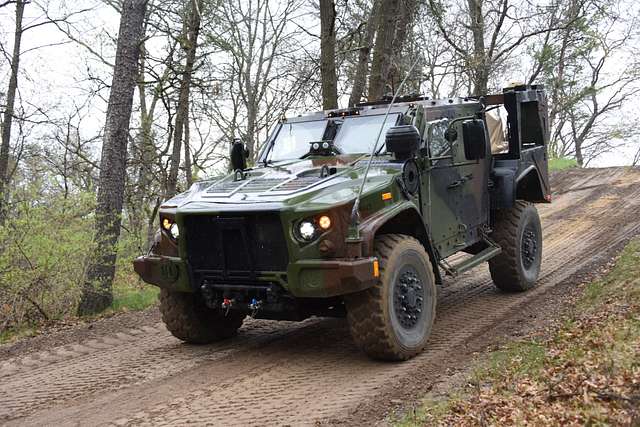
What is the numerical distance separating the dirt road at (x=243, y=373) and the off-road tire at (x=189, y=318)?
0.14 meters

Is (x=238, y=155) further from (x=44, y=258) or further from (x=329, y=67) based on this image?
(x=329, y=67)

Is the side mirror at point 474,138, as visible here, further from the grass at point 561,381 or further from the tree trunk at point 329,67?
the tree trunk at point 329,67

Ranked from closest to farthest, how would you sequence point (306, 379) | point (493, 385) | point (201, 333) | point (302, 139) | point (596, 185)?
point (493, 385) < point (306, 379) < point (201, 333) < point (302, 139) < point (596, 185)

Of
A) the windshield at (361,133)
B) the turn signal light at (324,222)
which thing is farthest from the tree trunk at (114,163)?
the turn signal light at (324,222)

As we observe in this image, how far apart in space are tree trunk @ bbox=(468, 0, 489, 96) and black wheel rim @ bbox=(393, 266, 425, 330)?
13.1 metres

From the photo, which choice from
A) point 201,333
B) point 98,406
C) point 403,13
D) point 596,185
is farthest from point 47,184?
point 596,185

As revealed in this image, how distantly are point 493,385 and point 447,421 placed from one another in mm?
713

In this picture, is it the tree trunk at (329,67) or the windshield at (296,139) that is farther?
the tree trunk at (329,67)

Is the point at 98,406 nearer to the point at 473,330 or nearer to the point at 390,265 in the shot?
the point at 390,265

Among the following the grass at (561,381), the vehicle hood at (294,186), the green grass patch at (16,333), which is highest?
the vehicle hood at (294,186)

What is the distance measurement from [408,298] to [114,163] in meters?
4.79

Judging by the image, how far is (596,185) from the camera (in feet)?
57.2

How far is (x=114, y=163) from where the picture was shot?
29.1 feet

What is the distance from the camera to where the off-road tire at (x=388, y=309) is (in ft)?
18.0
